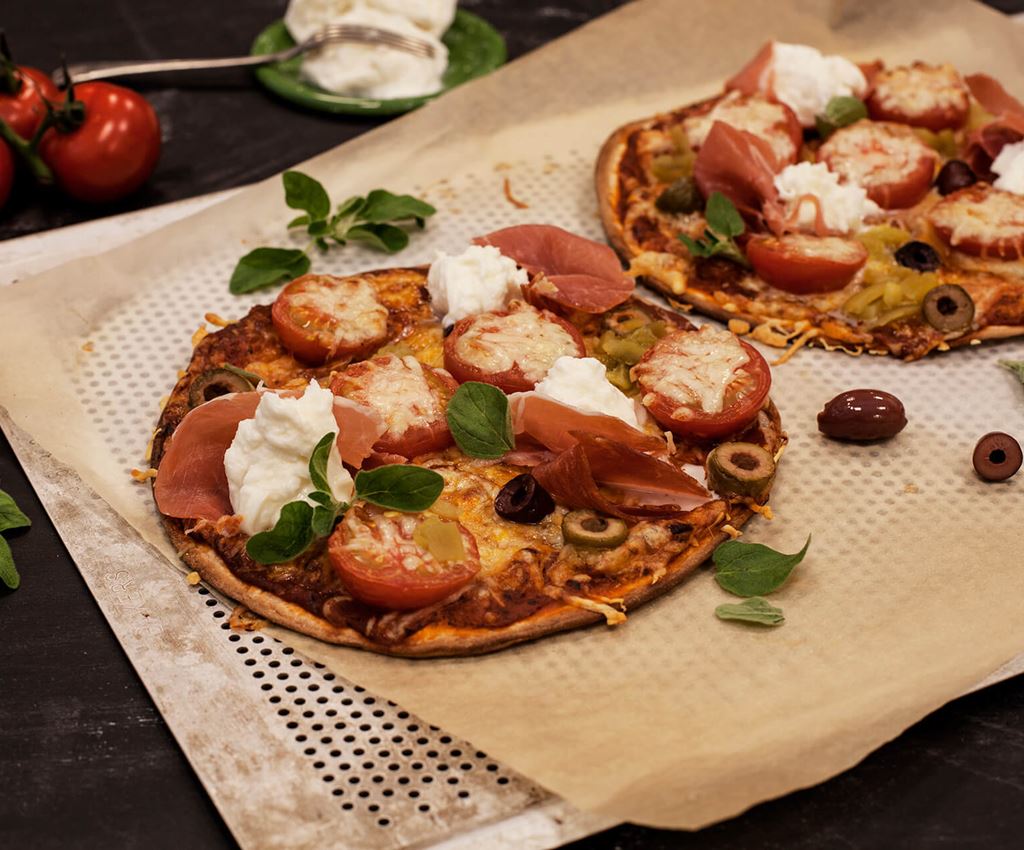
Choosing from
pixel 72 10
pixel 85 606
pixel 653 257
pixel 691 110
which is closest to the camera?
pixel 85 606

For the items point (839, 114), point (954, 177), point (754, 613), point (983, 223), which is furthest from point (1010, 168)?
point (754, 613)

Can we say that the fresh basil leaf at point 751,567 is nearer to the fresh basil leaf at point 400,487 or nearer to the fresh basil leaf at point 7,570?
the fresh basil leaf at point 400,487

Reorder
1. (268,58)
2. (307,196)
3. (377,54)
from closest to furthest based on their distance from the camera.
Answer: (307,196) → (377,54) → (268,58)

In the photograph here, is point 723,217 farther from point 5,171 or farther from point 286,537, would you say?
point 5,171

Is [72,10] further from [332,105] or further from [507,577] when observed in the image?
[507,577]

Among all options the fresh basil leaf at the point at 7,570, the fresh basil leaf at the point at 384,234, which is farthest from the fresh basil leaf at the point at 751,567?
the fresh basil leaf at the point at 384,234

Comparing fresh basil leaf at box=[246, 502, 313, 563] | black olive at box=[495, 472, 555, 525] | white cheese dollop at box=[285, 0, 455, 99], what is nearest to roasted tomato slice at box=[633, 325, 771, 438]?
black olive at box=[495, 472, 555, 525]

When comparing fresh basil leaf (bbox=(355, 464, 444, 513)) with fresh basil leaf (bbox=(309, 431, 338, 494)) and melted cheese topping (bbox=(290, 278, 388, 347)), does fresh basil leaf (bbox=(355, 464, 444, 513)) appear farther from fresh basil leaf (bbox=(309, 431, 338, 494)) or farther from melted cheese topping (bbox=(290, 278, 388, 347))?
melted cheese topping (bbox=(290, 278, 388, 347))

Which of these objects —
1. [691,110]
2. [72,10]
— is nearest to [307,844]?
[691,110]
